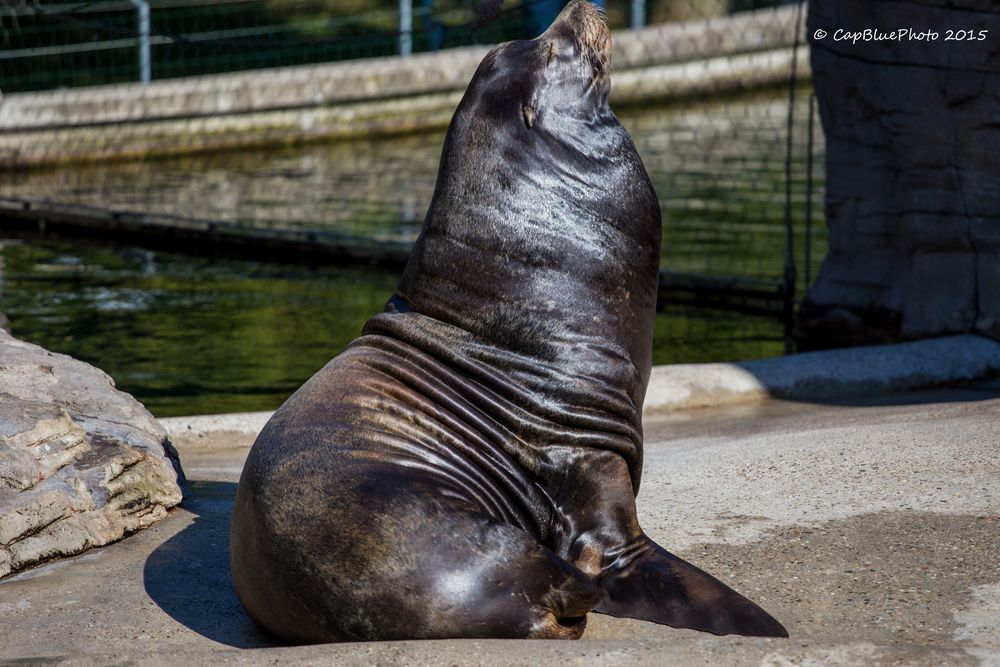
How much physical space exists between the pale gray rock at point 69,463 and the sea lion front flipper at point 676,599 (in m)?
1.57

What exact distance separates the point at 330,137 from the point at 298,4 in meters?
4.15

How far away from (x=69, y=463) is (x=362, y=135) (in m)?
12.9

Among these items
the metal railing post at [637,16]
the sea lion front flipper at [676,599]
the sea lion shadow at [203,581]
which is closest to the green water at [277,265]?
the sea lion shadow at [203,581]

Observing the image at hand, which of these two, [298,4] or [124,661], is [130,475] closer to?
[124,661]

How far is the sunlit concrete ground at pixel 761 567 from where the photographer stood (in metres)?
3.17

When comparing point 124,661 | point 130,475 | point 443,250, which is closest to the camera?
point 124,661

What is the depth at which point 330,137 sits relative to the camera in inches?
659

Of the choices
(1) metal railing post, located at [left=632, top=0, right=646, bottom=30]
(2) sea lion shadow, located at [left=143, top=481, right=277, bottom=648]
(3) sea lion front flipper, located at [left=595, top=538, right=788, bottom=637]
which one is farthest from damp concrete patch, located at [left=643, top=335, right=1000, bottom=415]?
(1) metal railing post, located at [left=632, top=0, right=646, bottom=30]

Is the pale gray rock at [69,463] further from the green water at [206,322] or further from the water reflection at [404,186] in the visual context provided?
the water reflection at [404,186]

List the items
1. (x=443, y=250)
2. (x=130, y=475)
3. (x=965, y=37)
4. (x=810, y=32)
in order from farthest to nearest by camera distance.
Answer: (x=810, y=32) < (x=965, y=37) < (x=130, y=475) < (x=443, y=250)

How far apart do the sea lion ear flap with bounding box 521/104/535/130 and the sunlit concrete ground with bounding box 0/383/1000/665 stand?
1.21m

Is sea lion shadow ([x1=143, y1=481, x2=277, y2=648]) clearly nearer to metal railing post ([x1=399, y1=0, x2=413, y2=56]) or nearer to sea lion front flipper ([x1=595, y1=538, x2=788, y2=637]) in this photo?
sea lion front flipper ([x1=595, y1=538, x2=788, y2=637])

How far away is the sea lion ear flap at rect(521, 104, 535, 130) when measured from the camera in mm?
3957

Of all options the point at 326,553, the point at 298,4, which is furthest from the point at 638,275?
the point at 298,4
